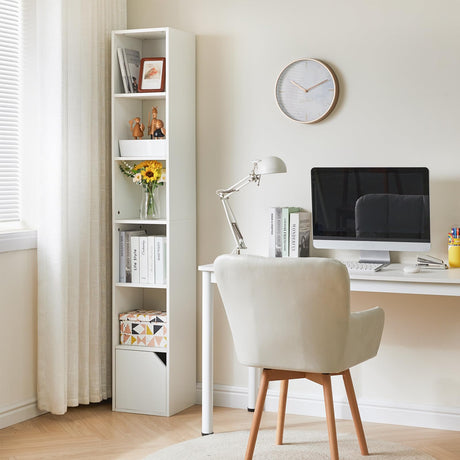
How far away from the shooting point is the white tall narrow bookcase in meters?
3.84

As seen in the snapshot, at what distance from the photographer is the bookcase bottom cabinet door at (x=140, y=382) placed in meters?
3.84

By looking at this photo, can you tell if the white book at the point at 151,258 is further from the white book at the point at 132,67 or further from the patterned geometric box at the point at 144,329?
the white book at the point at 132,67

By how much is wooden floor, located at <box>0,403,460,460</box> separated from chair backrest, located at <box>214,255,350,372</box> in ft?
2.59

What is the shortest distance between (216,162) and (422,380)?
5.07 ft

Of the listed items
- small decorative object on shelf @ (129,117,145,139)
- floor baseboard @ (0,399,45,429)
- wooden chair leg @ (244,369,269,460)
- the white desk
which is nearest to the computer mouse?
the white desk

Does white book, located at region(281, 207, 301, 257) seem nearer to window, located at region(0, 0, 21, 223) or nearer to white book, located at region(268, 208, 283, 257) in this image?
white book, located at region(268, 208, 283, 257)

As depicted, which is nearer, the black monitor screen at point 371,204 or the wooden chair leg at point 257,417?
the wooden chair leg at point 257,417

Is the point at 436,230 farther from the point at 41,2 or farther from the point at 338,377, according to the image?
the point at 41,2

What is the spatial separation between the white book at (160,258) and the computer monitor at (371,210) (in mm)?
779

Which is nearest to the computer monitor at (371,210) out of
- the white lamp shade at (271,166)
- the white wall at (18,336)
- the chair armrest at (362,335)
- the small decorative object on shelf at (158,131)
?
the white lamp shade at (271,166)

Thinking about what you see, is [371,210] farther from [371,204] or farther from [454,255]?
[454,255]

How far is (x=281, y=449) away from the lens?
10.8ft

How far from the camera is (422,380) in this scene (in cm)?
367

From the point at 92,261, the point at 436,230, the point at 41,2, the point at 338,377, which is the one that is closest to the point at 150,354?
the point at 92,261
